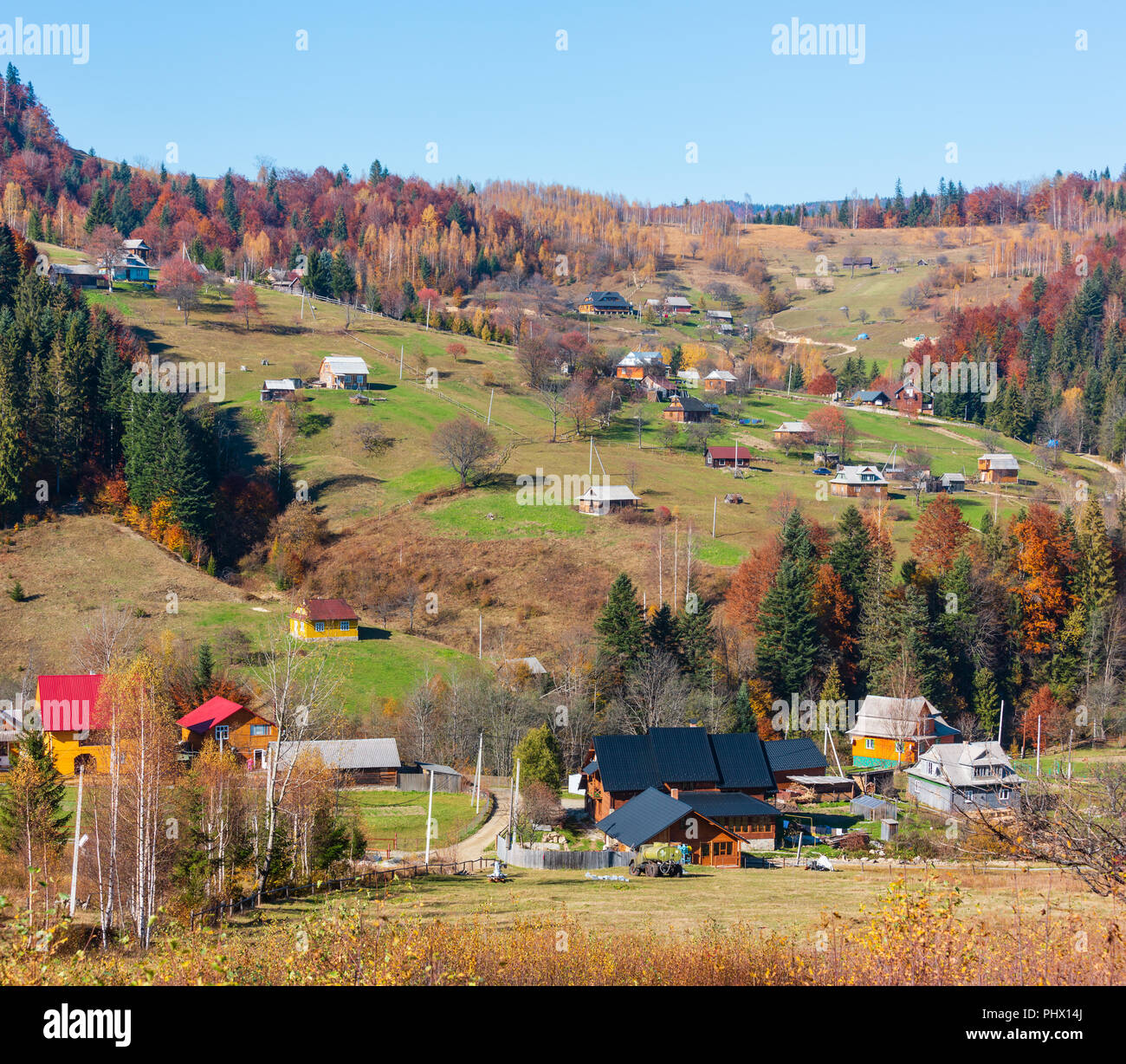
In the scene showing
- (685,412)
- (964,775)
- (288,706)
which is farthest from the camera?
(685,412)

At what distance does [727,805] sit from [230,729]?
2393cm

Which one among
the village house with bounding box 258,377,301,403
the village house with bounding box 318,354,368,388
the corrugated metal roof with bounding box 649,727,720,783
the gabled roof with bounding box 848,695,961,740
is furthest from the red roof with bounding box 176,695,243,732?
the village house with bounding box 318,354,368,388

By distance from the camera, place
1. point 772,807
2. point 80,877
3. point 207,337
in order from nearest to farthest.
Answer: point 80,877, point 772,807, point 207,337

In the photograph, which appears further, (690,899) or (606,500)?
(606,500)

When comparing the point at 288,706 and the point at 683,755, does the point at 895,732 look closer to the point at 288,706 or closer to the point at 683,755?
the point at 683,755

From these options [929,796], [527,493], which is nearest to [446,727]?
[929,796]

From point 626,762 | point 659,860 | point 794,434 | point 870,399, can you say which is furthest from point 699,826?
point 870,399

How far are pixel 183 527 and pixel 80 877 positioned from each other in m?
45.1

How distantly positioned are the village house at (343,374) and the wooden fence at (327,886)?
6821 cm

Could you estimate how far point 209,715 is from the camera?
49.7 m

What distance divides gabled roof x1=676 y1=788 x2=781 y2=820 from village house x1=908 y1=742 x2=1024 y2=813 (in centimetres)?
992

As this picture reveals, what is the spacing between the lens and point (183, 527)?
69.8 m

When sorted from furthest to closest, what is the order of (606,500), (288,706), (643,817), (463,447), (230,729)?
(463,447) → (606,500) → (230,729) → (643,817) → (288,706)
